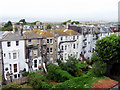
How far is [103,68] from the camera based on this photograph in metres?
22.0

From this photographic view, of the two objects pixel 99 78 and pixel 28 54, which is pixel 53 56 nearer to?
pixel 28 54

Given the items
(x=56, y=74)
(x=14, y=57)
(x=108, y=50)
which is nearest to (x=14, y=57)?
(x=14, y=57)

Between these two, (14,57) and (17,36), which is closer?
(14,57)

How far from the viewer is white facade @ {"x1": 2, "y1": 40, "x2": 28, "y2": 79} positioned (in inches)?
854

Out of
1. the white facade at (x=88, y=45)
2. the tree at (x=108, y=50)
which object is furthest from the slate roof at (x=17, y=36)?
the white facade at (x=88, y=45)

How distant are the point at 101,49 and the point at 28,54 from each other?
14677mm

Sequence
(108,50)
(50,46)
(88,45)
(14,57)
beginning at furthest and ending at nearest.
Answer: (88,45) < (50,46) < (108,50) < (14,57)

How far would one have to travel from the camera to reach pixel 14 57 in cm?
2258

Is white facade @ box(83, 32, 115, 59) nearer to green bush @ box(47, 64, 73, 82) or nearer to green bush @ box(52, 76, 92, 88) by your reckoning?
green bush @ box(47, 64, 73, 82)

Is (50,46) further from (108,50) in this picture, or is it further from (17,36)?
(108,50)

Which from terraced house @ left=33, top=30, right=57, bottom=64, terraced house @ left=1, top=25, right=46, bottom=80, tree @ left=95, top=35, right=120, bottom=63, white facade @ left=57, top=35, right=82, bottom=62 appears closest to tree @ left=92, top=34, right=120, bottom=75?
tree @ left=95, top=35, right=120, bottom=63

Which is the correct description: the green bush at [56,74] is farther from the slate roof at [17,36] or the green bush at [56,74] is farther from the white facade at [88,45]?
the white facade at [88,45]

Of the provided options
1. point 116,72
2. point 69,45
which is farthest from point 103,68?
point 69,45

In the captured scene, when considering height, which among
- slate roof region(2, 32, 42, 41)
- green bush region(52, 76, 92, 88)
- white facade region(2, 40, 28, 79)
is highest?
slate roof region(2, 32, 42, 41)
